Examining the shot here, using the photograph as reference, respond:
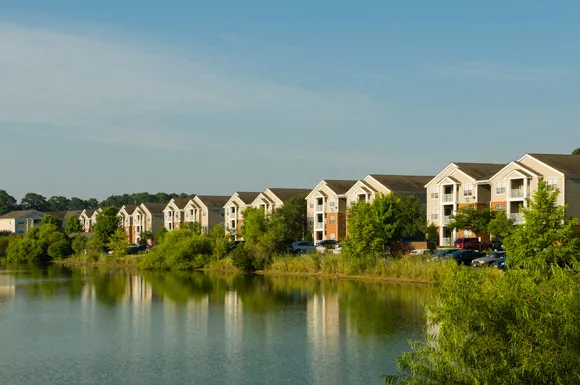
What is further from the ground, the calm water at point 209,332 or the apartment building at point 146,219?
the apartment building at point 146,219

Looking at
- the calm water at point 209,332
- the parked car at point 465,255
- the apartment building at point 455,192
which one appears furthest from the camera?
the apartment building at point 455,192

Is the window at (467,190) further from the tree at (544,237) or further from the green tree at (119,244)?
the green tree at (119,244)

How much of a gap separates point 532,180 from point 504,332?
180ft

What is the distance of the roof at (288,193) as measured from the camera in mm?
103125

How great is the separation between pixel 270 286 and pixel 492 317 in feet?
143

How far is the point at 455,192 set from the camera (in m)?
78.6

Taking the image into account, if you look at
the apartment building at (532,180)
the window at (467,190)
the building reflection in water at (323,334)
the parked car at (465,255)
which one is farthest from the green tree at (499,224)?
the building reflection in water at (323,334)

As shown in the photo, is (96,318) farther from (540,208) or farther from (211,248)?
(211,248)

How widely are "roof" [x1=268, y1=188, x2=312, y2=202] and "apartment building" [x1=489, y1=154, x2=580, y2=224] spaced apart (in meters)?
33.4

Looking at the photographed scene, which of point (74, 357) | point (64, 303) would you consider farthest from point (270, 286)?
point (74, 357)

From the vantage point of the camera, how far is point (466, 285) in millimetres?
18016

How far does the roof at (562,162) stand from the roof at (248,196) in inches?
1925

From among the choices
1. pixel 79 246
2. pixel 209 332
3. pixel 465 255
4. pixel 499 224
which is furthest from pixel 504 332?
pixel 79 246

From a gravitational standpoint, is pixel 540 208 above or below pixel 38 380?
above
